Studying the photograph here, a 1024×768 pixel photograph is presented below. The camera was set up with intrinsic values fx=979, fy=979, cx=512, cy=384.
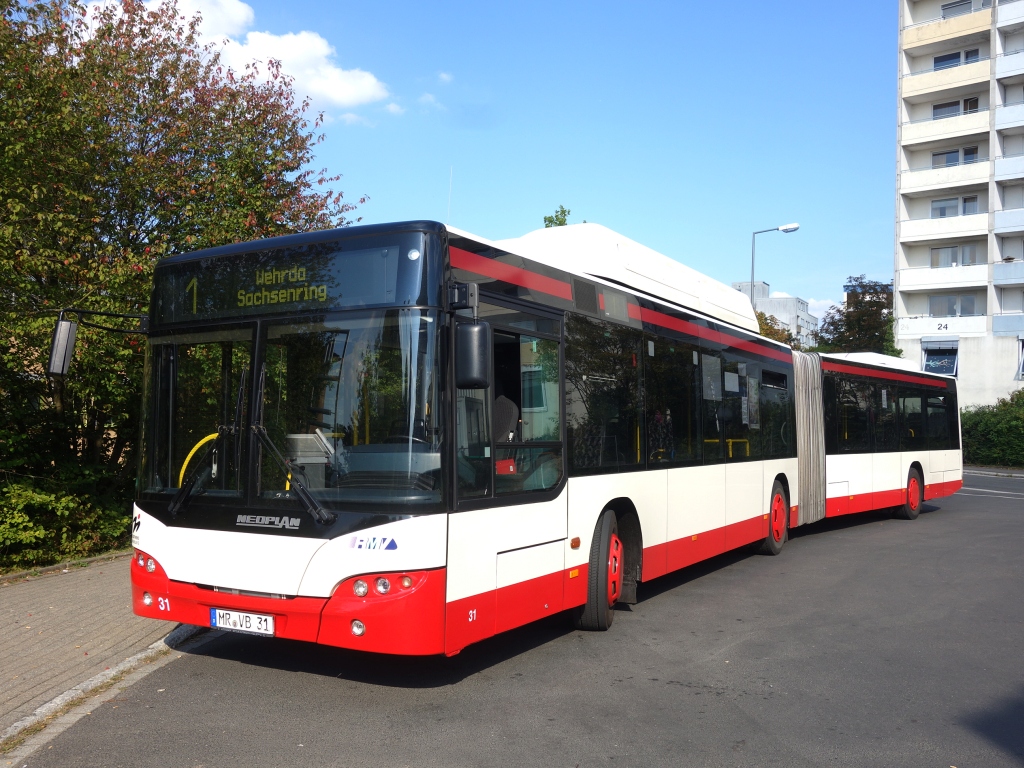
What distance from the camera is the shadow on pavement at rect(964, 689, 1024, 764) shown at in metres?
5.58

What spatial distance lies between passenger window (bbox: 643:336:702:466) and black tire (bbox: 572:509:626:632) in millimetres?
1111

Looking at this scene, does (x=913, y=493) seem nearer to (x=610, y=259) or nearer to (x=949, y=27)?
(x=610, y=259)

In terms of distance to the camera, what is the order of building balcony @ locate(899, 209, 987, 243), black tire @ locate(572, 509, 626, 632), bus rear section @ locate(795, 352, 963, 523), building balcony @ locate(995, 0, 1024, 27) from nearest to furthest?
black tire @ locate(572, 509, 626, 632)
bus rear section @ locate(795, 352, 963, 523)
building balcony @ locate(995, 0, 1024, 27)
building balcony @ locate(899, 209, 987, 243)

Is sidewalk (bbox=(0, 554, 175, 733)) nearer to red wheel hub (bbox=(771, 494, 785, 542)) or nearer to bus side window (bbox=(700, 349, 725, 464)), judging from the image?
bus side window (bbox=(700, 349, 725, 464))

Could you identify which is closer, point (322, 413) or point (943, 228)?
point (322, 413)

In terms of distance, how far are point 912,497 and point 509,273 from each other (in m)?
14.6

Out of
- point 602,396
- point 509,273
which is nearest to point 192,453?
point 509,273

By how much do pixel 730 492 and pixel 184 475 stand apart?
6865 mm

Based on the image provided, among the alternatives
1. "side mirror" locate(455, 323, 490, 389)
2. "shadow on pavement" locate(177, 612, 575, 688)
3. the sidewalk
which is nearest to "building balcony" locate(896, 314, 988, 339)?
"shadow on pavement" locate(177, 612, 575, 688)

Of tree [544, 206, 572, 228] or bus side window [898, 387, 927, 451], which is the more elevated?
tree [544, 206, 572, 228]

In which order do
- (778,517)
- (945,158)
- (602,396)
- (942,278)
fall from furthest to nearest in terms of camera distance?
(945,158)
(942,278)
(778,517)
(602,396)

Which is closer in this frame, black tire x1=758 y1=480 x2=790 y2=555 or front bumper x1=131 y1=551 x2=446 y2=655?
front bumper x1=131 y1=551 x2=446 y2=655

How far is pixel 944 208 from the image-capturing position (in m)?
58.4

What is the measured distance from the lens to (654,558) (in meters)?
9.32
